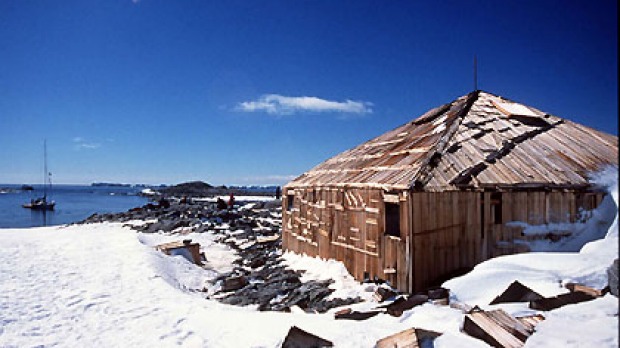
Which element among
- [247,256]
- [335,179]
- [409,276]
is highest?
[335,179]

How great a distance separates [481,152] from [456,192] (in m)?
2.02

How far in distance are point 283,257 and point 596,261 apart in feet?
38.6

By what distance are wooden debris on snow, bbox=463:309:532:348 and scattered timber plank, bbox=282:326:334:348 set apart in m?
2.11

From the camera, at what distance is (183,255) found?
54.4ft

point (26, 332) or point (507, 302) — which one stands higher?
point (507, 302)

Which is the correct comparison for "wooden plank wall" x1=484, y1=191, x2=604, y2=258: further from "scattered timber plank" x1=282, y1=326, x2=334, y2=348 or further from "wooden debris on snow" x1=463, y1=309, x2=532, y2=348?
"scattered timber plank" x1=282, y1=326, x2=334, y2=348

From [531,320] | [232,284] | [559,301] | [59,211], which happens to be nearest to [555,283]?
[559,301]

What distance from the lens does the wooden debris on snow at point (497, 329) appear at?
188 inches

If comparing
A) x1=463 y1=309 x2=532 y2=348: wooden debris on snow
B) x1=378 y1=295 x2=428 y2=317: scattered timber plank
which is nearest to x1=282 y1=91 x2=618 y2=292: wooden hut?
x1=378 y1=295 x2=428 y2=317: scattered timber plank

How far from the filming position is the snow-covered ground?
521cm

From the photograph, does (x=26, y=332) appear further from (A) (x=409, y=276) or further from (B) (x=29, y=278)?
(A) (x=409, y=276)

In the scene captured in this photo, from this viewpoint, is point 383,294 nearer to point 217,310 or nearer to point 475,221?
point 475,221

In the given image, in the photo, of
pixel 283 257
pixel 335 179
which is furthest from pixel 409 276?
pixel 283 257

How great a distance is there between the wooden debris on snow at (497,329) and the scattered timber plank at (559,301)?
73 centimetres
